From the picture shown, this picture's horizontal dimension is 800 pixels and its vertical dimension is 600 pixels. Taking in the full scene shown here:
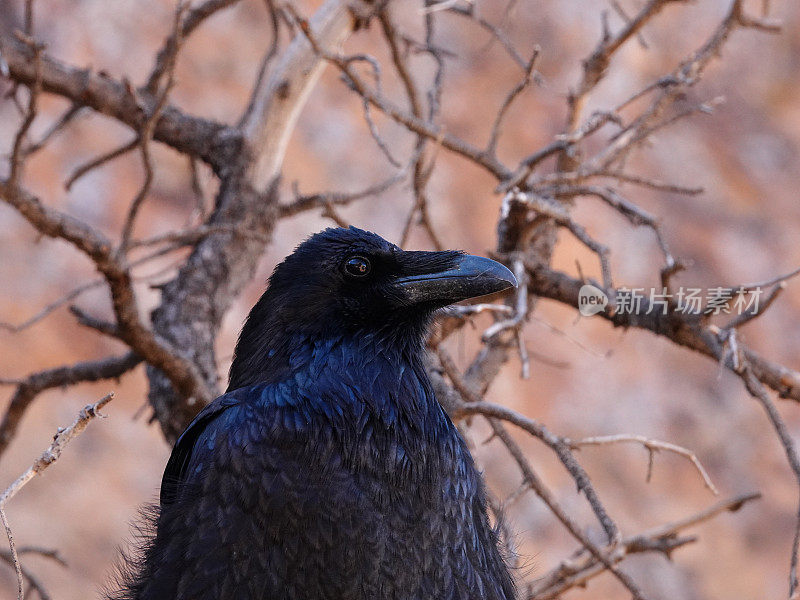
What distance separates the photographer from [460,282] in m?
2.44

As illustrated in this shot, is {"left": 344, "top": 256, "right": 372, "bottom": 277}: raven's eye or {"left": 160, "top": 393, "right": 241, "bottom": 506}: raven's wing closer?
{"left": 160, "top": 393, "right": 241, "bottom": 506}: raven's wing

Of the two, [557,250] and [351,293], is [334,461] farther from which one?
[557,250]

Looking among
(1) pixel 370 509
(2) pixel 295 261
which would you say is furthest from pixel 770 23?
(1) pixel 370 509

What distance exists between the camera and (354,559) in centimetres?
207

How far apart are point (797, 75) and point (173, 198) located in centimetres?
903

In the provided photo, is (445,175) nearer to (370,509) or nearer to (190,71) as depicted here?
(190,71)

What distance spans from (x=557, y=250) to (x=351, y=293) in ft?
30.3

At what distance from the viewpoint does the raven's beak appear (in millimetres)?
2402

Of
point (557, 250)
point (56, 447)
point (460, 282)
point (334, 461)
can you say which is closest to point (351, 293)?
point (460, 282)

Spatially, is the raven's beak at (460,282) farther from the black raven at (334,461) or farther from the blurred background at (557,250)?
the blurred background at (557,250)

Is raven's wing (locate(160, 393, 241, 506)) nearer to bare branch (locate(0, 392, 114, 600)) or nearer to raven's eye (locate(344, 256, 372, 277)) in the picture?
raven's eye (locate(344, 256, 372, 277))

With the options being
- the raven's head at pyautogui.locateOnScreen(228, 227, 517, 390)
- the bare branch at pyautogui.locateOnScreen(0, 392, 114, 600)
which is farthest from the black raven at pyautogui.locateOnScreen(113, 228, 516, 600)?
the bare branch at pyautogui.locateOnScreen(0, 392, 114, 600)

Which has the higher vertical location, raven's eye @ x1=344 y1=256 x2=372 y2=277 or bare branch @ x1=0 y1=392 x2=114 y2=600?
raven's eye @ x1=344 y1=256 x2=372 y2=277

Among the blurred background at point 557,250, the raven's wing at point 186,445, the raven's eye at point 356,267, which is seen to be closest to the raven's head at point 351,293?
the raven's eye at point 356,267
